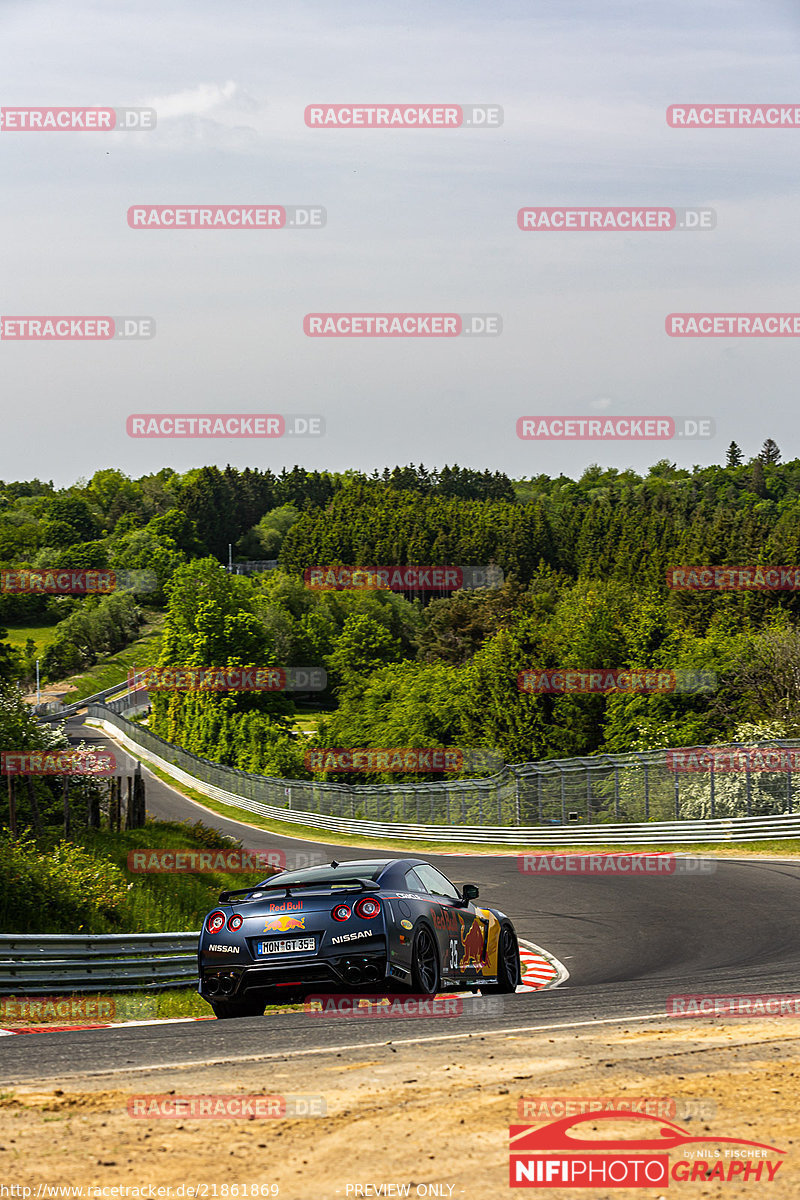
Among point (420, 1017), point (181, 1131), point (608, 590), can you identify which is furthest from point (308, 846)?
point (608, 590)

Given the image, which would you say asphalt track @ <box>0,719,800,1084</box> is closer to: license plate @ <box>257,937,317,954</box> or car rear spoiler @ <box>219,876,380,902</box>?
license plate @ <box>257,937,317,954</box>

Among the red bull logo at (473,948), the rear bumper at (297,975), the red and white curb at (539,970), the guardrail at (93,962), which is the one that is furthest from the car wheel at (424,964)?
the red and white curb at (539,970)

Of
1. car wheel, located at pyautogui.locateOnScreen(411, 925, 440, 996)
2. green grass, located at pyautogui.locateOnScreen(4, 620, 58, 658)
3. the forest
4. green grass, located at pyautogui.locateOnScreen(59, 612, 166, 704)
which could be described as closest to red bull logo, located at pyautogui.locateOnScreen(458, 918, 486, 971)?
car wheel, located at pyautogui.locateOnScreen(411, 925, 440, 996)

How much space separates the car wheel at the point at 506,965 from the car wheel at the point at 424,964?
1908mm

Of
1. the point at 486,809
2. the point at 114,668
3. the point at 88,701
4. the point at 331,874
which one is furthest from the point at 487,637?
the point at 331,874

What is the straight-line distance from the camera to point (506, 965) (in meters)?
12.0

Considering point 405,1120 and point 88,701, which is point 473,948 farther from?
point 88,701

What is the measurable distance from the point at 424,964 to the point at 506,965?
2.38 m

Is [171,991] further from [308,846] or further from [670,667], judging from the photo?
[670,667]

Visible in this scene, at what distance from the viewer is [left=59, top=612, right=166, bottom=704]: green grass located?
125225 mm

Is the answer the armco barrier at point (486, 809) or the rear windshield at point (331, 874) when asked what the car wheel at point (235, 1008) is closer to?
the rear windshield at point (331, 874)

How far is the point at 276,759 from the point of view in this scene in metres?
84.2

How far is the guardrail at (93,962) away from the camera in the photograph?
36.8 ft

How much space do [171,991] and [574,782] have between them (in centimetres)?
2547
